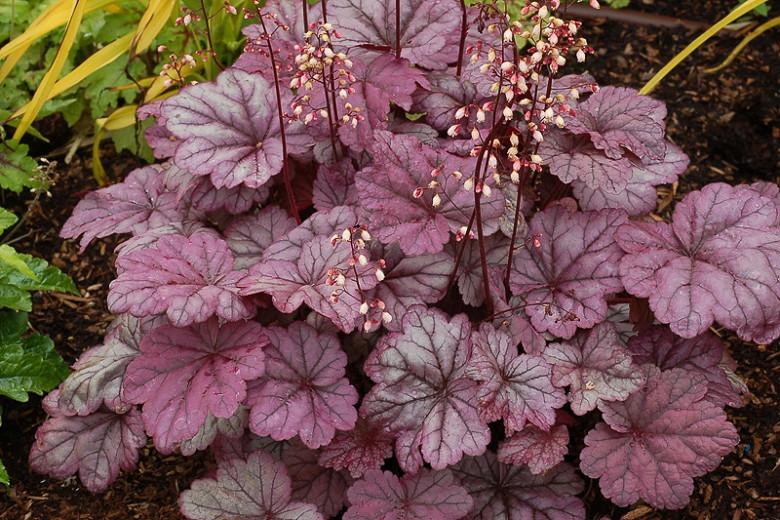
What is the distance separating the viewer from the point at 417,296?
2.14 metres

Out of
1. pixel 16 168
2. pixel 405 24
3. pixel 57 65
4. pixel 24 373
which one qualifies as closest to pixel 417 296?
pixel 405 24

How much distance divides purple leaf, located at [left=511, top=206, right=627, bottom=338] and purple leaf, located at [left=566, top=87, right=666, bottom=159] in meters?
0.17

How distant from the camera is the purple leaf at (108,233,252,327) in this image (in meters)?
1.92

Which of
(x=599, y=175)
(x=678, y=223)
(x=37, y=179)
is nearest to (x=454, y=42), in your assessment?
(x=599, y=175)

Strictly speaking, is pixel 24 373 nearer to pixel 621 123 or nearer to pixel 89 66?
pixel 89 66

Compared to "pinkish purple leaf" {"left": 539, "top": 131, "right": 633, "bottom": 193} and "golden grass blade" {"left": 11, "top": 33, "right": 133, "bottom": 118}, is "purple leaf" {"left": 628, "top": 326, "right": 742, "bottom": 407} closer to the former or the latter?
"pinkish purple leaf" {"left": 539, "top": 131, "right": 633, "bottom": 193}

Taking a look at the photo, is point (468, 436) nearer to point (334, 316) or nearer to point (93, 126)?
point (334, 316)

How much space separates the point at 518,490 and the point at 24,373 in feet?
4.58

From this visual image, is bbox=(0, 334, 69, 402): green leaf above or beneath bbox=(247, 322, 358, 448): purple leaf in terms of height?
beneath

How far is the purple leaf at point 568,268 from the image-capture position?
84.5 inches

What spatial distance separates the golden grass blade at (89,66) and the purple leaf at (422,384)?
152 centimetres

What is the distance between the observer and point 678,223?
2.20m

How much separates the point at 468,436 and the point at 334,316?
1.28 feet

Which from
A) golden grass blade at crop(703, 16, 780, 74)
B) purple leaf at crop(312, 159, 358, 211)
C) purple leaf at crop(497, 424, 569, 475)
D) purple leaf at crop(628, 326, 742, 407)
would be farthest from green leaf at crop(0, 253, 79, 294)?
golden grass blade at crop(703, 16, 780, 74)
